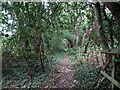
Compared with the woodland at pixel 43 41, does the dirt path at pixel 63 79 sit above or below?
below

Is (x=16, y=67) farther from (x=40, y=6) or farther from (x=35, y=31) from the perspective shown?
(x=40, y=6)

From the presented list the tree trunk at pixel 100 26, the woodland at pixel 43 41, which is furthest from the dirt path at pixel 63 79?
the tree trunk at pixel 100 26

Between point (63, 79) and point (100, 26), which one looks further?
point (63, 79)

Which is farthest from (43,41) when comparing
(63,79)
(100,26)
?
(100,26)

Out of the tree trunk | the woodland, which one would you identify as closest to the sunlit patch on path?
the woodland

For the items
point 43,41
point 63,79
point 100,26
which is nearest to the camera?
point 100,26

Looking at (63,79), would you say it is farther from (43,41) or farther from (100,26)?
(100,26)

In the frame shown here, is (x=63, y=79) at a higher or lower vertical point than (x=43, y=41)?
lower

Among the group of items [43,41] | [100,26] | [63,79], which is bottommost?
[63,79]

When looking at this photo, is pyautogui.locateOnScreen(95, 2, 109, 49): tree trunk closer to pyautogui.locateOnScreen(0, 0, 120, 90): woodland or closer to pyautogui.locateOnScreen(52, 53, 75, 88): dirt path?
pyautogui.locateOnScreen(0, 0, 120, 90): woodland

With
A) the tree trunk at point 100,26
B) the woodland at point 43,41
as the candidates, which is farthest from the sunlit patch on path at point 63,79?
the tree trunk at point 100,26

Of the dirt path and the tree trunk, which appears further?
the dirt path

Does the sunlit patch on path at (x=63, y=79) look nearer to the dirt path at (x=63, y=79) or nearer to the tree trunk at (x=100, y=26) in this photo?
the dirt path at (x=63, y=79)

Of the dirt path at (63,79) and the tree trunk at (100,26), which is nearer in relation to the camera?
the tree trunk at (100,26)
